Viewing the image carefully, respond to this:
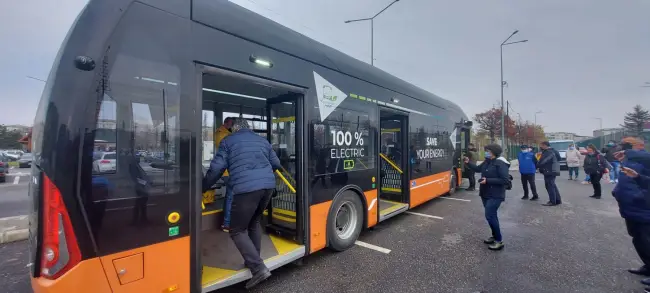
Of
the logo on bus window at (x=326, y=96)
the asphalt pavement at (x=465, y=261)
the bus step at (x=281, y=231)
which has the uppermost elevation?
the logo on bus window at (x=326, y=96)

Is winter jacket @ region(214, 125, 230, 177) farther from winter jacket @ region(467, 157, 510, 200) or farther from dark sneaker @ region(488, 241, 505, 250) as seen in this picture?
dark sneaker @ region(488, 241, 505, 250)

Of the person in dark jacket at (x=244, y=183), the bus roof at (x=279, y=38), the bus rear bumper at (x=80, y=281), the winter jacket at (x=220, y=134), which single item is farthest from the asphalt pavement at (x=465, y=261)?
the bus roof at (x=279, y=38)

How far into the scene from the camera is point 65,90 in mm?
1934

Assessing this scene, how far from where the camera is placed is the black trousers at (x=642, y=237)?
11.4ft

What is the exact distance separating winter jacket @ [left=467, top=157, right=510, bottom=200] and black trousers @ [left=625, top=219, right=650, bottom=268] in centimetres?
138

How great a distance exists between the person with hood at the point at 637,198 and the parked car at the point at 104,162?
5.22m

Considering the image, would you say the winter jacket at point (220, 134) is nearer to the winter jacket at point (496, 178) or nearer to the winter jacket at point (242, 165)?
the winter jacket at point (242, 165)

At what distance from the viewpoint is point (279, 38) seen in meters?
3.45

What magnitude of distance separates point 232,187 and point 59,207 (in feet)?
4.55

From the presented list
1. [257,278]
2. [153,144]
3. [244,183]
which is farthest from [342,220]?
[153,144]

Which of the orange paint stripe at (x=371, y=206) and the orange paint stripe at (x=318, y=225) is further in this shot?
the orange paint stripe at (x=371, y=206)

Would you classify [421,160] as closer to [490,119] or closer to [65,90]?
[65,90]

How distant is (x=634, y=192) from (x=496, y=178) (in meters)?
1.45

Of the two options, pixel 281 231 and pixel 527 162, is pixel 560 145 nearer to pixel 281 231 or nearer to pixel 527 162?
pixel 527 162
